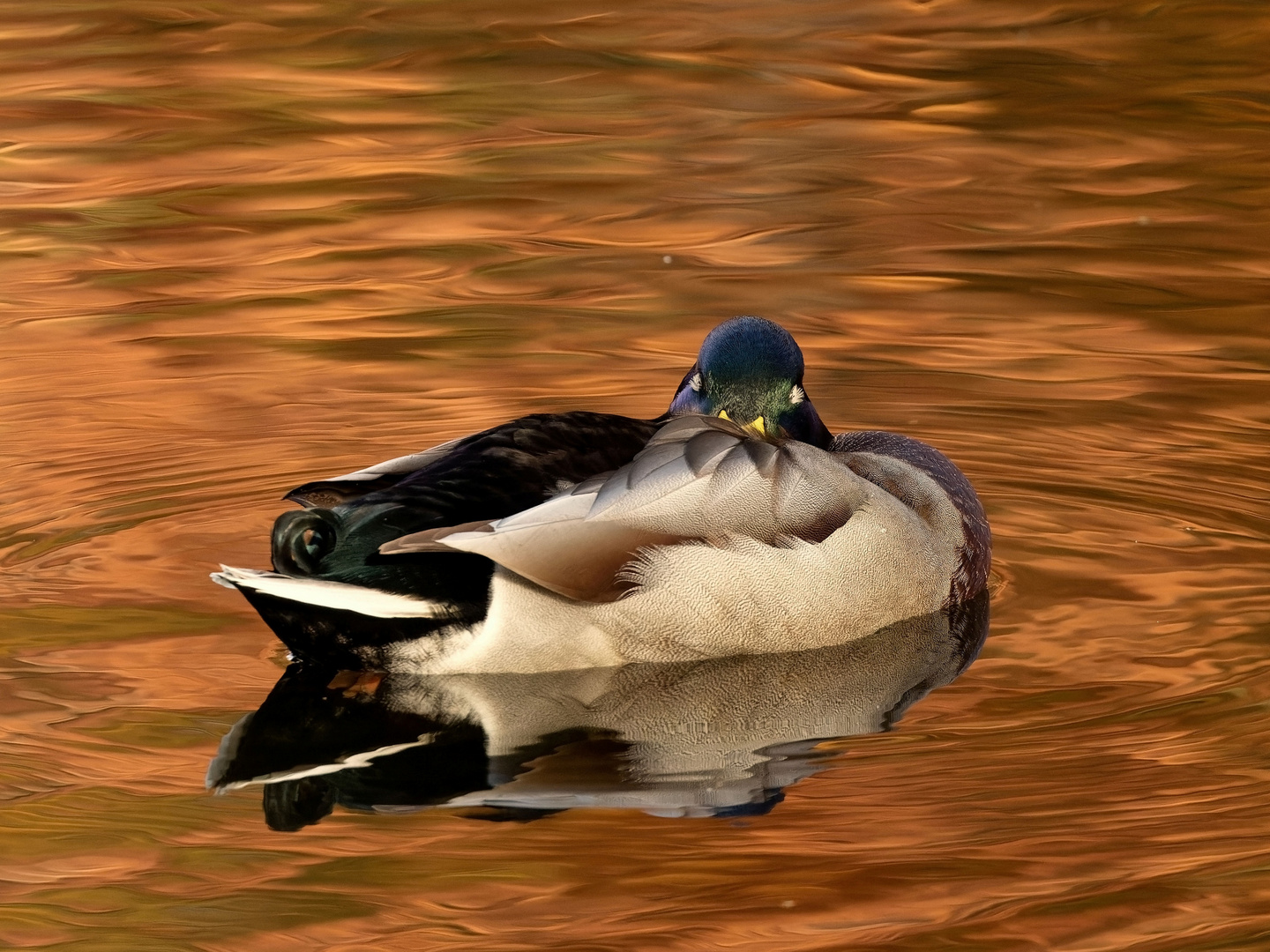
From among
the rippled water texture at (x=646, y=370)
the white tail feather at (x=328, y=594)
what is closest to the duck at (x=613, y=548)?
the white tail feather at (x=328, y=594)

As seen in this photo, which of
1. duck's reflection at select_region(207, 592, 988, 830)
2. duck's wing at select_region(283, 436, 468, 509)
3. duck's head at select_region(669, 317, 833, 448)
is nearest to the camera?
duck's reflection at select_region(207, 592, 988, 830)

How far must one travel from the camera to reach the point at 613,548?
18.3 feet

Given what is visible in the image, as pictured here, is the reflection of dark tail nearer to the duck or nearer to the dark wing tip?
the duck

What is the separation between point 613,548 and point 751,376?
0.85 metres

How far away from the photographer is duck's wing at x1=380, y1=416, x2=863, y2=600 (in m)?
5.45

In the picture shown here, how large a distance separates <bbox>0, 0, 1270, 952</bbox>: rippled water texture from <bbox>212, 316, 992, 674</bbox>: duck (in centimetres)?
39

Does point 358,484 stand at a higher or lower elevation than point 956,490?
higher

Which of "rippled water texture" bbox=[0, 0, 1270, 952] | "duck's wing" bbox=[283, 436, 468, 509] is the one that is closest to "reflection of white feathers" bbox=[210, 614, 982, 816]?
"rippled water texture" bbox=[0, 0, 1270, 952]

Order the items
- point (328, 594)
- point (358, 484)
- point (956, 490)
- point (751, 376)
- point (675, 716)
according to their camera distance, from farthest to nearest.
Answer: point (956, 490)
point (751, 376)
point (358, 484)
point (675, 716)
point (328, 594)

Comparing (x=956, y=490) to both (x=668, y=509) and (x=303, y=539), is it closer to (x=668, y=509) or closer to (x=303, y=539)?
(x=668, y=509)

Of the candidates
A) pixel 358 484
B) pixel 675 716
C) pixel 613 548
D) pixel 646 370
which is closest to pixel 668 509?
pixel 613 548

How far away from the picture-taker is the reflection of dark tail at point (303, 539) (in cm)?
536

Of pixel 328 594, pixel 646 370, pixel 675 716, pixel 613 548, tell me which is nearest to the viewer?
pixel 328 594

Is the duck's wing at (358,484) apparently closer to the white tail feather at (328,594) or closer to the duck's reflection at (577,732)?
the duck's reflection at (577,732)
